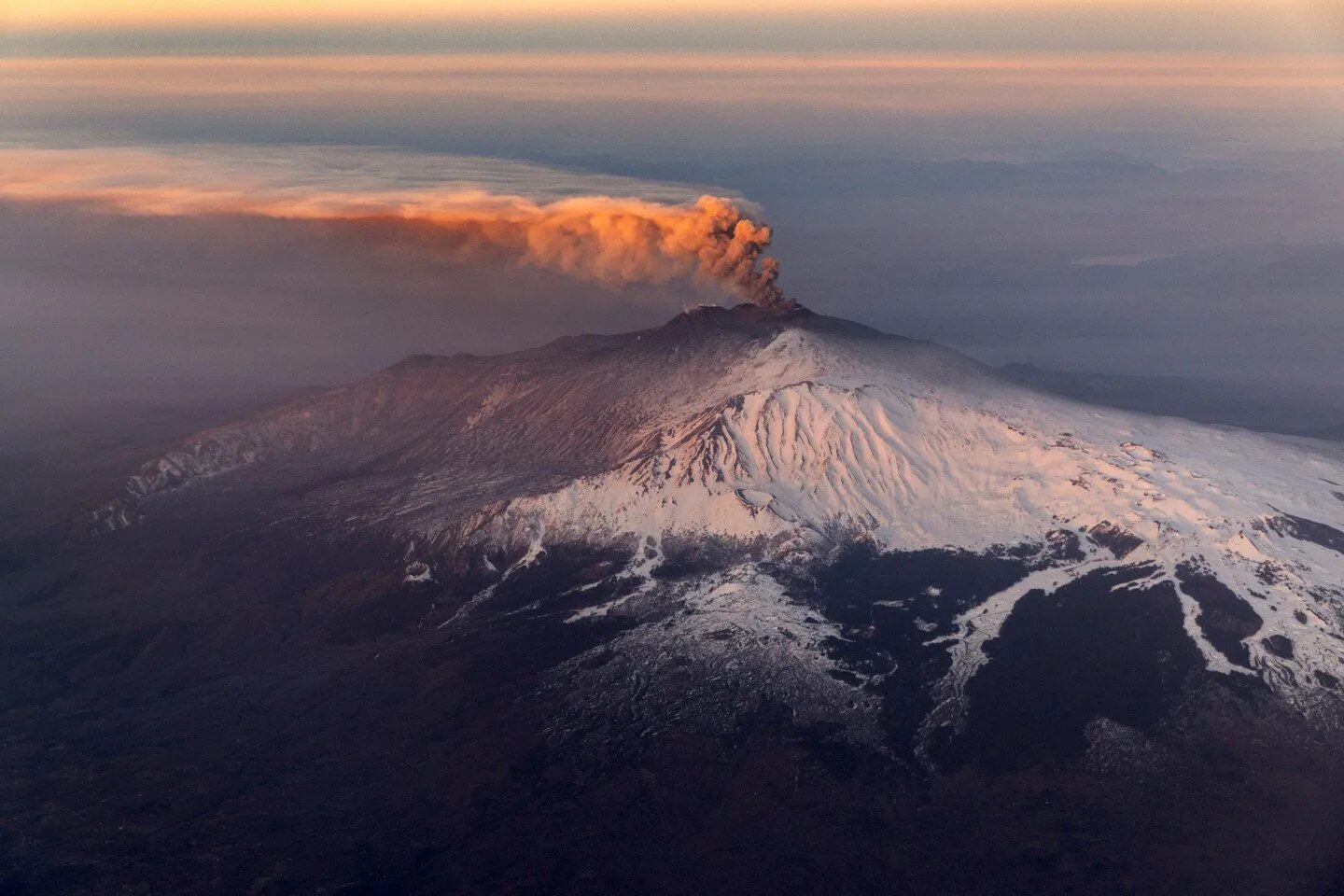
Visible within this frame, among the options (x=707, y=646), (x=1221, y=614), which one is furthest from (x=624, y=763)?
(x=1221, y=614)

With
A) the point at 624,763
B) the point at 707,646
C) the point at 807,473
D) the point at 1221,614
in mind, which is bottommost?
the point at 624,763

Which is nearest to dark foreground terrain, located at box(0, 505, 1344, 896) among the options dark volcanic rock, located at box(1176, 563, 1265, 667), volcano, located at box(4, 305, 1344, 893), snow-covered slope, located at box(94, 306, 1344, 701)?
volcano, located at box(4, 305, 1344, 893)

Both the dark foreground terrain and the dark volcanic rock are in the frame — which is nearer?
the dark foreground terrain

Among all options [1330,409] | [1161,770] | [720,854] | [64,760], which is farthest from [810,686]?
[1330,409]

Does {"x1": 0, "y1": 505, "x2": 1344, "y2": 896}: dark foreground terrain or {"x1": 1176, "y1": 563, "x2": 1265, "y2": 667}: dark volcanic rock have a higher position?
{"x1": 1176, "y1": 563, "x2": 1265, "y2": 667}: dark volcanic rock

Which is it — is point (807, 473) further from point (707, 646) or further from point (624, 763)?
point (624, 763)

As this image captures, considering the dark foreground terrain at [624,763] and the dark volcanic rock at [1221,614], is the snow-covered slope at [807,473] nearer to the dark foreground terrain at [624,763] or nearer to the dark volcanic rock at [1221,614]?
the dark volcanic rock at [1221,614]

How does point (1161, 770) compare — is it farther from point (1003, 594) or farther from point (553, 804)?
point (553, 804)

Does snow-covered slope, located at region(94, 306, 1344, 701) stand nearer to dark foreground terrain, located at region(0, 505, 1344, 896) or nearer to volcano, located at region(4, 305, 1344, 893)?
volcano, located at region(4, 305, 1344, 893)
